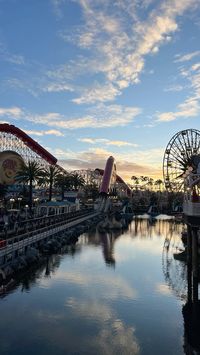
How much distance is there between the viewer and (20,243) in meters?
34.0

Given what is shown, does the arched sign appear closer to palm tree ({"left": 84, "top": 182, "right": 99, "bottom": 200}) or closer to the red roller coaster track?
the red roller coaster track

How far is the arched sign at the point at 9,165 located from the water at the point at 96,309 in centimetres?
6136

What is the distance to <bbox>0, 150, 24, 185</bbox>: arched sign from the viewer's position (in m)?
100

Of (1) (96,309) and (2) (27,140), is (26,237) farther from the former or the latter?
(2) (27,140)

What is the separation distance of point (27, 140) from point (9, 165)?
9.56 metres

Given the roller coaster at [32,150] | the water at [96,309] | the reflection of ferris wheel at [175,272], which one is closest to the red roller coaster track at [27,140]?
the roller coaster at [32,150]

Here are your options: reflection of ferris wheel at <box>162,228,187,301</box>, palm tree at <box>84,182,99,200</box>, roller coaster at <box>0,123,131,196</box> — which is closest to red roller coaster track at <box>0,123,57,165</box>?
roller coaster at <box>0,123,131,196</box>

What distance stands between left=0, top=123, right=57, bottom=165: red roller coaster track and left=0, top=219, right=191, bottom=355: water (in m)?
63.2

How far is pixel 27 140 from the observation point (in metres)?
106

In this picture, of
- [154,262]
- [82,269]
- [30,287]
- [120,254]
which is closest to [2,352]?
[30,287]

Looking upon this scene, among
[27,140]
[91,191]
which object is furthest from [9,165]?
[91,191]

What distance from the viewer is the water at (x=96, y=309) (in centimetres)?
1888

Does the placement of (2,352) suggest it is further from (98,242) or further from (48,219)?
(98,242)

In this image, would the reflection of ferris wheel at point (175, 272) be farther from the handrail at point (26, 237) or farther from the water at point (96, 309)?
the handrail at point (26, 237)
